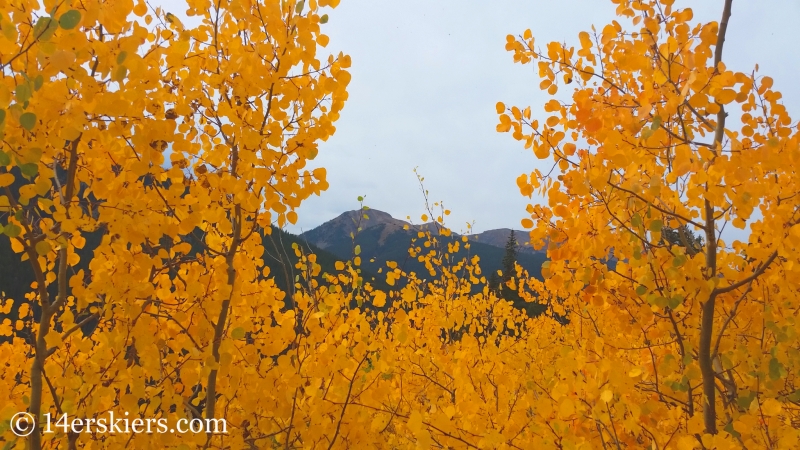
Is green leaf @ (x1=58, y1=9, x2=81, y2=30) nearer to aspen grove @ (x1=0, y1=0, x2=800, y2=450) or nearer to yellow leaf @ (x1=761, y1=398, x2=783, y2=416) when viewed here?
aspen grove @ (x1=0, y1=0, x2=800, y2=450)

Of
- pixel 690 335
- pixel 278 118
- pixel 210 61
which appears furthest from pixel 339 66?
pixel 690 335

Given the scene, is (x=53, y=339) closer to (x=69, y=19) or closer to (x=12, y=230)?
(x=12, y=230)

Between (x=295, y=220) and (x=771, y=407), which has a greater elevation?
(x=295, y=220)

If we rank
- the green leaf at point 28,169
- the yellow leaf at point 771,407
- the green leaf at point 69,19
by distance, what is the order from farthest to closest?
the yellow leaf at point 771,407
the green leaf at point 28,169
the green leaf at point 69,19

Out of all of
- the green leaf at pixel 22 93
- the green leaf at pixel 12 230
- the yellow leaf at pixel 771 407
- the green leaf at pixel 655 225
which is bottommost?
the yellow leaf at pixel 771 407

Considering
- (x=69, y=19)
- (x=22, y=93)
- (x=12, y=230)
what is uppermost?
(x=69, y=19)

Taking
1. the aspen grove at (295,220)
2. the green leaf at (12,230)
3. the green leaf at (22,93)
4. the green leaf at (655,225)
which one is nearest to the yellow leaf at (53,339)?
the aspen grove at (295,220)

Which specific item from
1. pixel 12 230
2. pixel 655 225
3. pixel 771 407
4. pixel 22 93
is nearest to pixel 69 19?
pixel 22 93

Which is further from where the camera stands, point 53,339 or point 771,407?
point 53,339

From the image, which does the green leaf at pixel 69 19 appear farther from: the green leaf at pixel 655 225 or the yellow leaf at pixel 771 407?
the yellow leaf at pixel 771 407

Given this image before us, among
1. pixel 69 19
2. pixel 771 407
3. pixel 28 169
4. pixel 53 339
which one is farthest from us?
pixel 53 339

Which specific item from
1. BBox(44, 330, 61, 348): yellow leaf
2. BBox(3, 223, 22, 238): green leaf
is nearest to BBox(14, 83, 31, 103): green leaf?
BBox(3, 223, 22, 238): green leaf

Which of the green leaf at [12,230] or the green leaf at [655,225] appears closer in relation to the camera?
the green leaf at [12,230]

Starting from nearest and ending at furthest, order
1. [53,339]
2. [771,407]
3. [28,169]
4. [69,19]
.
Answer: [69,19] < [28,169] < [771,407] < [53,339]
